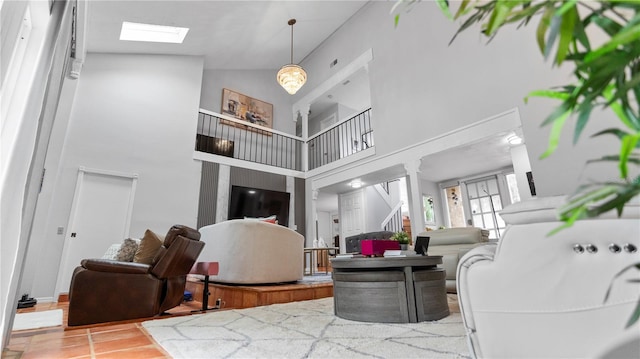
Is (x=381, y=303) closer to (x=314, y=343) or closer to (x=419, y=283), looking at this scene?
(x=419, y=283)

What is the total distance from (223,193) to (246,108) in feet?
9.55

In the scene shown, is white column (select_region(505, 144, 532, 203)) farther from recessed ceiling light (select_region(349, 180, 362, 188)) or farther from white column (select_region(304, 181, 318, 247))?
white column (select_region(304, 181, 318, 247))

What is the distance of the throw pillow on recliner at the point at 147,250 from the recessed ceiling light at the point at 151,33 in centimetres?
496

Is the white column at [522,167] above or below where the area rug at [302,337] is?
above

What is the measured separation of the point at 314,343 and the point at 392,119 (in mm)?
5554

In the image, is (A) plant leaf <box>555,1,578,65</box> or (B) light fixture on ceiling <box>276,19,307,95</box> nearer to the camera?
(A) plant leaf <box>555,1,578,65</box>

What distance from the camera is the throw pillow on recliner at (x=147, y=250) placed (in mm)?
2697

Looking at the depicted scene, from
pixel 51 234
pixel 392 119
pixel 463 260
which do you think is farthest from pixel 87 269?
pixel 392 119

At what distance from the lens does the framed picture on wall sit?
829 cm

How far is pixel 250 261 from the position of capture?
3408 mm

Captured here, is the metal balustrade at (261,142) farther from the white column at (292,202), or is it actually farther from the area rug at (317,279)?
the area rug at (317,279)

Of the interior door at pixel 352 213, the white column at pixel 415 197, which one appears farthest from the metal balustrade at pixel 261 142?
the white column at pixel 415 197

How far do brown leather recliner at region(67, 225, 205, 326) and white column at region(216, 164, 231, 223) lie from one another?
4.20m

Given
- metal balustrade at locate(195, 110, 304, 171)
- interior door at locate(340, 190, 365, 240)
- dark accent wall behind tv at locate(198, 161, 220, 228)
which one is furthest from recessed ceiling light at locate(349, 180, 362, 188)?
dark accent wall behind tv at locate(198, 161, 220, 228)
